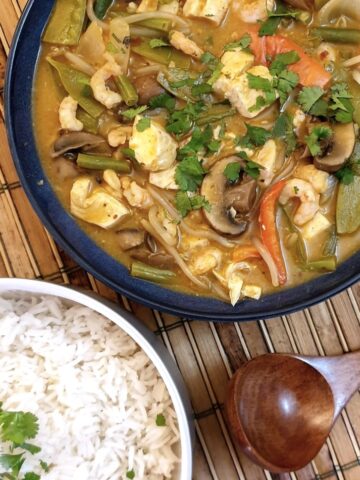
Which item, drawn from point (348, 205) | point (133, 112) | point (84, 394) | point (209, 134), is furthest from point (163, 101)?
point (84, 394)

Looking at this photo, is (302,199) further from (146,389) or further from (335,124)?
(146,389)

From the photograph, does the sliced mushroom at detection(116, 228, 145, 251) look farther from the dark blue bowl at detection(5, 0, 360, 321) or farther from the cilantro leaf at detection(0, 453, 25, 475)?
the cilantro leaf at detection(0, 453, 25, 475)

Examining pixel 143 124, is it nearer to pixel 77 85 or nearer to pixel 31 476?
pixel 77 85

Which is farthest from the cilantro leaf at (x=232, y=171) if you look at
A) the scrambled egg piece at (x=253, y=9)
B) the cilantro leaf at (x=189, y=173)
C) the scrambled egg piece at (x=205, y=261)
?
the scrambled egg piece at (x=253, y=9)

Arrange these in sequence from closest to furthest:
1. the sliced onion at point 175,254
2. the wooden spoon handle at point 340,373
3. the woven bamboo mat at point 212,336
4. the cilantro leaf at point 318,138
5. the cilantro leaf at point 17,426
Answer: the cilantro leaf at point 17,426 → the cilantro leaf at point 318,138 → the sliced onion at point 175,254 → the wooden spoon handle at point 340,373 → the woven bamboo mat at point 212,336

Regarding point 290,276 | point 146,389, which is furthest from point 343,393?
point 146,389

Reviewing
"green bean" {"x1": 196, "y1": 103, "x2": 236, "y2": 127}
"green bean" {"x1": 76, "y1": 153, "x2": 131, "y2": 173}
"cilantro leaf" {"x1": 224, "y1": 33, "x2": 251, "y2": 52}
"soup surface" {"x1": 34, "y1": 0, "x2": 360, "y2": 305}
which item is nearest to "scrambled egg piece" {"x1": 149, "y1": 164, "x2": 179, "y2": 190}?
"soup surface" {"x1": 34, "y1": 0, "x2": 360, "y2": 305}

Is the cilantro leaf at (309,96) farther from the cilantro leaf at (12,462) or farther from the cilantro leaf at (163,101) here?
the cilantro leaf at (12,462)
